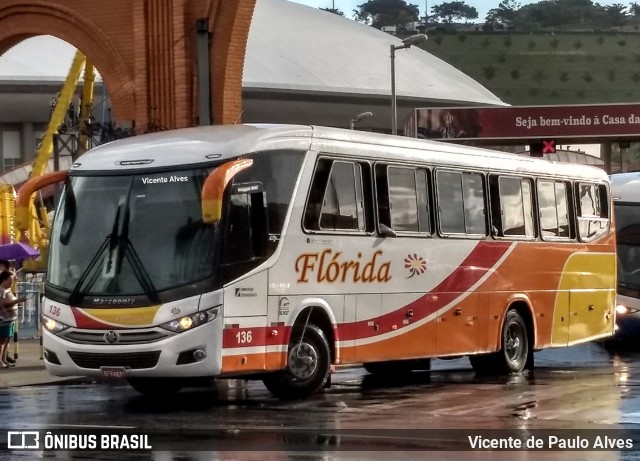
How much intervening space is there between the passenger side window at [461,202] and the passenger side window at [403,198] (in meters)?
0.43

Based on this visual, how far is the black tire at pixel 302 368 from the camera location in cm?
1603

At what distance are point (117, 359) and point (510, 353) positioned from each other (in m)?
7.68

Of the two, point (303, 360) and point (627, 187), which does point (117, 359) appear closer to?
point (303, 360)

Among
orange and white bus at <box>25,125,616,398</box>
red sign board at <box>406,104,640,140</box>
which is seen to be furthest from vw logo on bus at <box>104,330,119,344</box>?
red sign board at <box>406,104,640,140</box>

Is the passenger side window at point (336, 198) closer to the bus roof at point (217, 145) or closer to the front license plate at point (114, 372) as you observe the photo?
the bus roof at point (217, 145)

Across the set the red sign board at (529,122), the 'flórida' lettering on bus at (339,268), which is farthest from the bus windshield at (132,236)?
the red sign board at (529,122)

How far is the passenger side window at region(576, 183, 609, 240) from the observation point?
22859mm

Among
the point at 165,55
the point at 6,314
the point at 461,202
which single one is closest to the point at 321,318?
the point at 461,202

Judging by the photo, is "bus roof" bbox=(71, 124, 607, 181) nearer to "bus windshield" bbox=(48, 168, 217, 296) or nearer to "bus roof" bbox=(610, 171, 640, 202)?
"bus windshield" bbox=(48, 168, 217, 296)

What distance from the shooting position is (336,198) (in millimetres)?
16812

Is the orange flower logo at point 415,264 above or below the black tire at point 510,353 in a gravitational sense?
above

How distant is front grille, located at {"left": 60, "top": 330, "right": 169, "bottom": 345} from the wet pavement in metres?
0.75

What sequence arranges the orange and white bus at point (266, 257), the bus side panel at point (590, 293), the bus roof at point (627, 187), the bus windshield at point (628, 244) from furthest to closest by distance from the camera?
the bus roof at point (627, 187) < the bus windshield at point (628, 244) < the bus side panel at point (590, 293) < the orange and white bus at point (266, 257)

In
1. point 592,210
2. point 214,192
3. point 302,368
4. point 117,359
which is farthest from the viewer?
point 592,210
